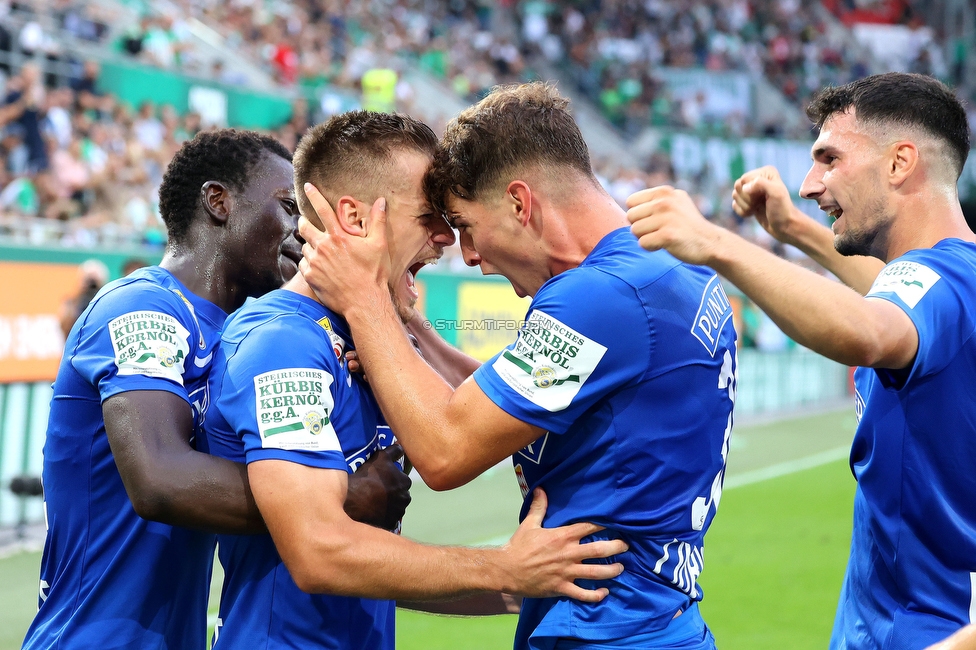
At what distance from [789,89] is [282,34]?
808 inches

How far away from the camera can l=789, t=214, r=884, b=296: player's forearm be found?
157 inches

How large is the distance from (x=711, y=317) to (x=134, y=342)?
161cm

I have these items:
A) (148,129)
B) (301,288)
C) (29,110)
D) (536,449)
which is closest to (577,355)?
(536,449)

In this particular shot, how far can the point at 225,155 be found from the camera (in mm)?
3373

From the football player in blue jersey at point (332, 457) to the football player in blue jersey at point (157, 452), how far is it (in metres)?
0.14

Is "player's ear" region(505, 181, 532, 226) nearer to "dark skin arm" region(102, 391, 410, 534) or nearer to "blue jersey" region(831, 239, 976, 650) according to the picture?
"dark skin arm" region(102, 391, 410, 534)

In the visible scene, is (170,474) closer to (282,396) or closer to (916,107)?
(282,396)

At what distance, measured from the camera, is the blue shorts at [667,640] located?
2.49 m

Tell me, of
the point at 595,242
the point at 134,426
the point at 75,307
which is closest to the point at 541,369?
the point at 595,242

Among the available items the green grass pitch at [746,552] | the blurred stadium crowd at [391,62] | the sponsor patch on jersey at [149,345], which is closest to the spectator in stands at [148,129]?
the blurred stadium crowd at [391,62]

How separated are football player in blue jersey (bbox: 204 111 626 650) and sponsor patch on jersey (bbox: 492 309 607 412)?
0.30 m

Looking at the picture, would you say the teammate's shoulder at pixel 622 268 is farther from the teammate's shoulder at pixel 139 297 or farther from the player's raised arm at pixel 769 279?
the teammate's shoulder at pixel 139 297

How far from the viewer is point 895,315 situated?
8.41 ft

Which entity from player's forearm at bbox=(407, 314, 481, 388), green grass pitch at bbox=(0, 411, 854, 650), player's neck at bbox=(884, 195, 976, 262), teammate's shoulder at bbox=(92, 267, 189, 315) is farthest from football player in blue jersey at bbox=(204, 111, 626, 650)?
green grass pitch at bbox=(0, 411, 854, 650)
